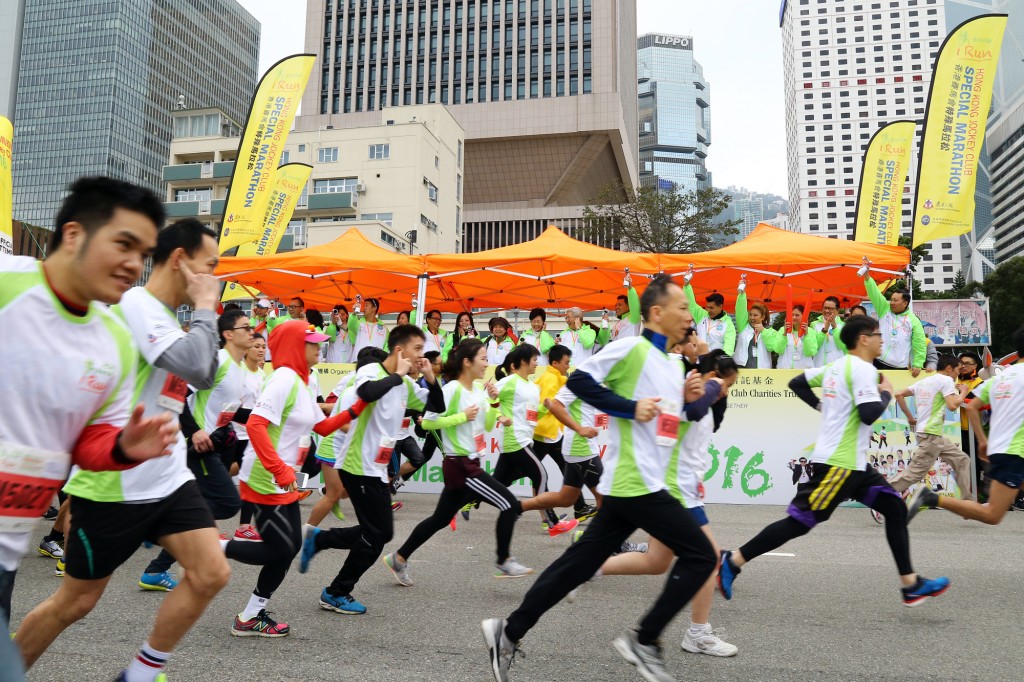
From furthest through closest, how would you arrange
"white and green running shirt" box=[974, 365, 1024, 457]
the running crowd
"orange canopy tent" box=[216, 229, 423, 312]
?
"orange canopy tent" box=[216, 229, 423, 312]
"white and green running shirt" box=[974, 365, 1024, 457]
the running crowd

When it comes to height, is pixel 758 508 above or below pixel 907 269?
below

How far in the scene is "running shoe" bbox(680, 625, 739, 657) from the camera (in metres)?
4.11

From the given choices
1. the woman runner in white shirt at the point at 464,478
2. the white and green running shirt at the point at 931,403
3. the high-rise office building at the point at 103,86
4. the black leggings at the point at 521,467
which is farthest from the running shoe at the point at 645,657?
the high-rise office building at the point at 103,86

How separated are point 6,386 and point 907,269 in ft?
40.8

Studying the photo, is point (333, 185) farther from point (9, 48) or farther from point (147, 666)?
point (9, 48)

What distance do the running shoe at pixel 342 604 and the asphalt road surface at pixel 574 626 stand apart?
74mm

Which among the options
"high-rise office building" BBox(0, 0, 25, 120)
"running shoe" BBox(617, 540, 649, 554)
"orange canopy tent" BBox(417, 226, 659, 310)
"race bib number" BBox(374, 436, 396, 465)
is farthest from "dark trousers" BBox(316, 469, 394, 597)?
"high-rise office building" BBox(0, 0, 25, 120)

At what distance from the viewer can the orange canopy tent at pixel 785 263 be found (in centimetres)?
1158

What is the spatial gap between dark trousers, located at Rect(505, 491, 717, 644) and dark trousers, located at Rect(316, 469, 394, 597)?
1.60m

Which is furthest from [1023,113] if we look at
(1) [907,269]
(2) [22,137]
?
(2) [22,137]

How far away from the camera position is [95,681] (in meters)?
3.61

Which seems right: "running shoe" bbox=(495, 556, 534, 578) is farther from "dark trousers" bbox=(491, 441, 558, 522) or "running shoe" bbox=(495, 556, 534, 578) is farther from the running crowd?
"dark trousers" bbox=(491, 441, 558, 522)

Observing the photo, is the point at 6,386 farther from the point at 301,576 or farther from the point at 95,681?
the point at 301,576

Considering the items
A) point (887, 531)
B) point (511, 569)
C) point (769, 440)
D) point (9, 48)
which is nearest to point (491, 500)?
point (511, 569)
